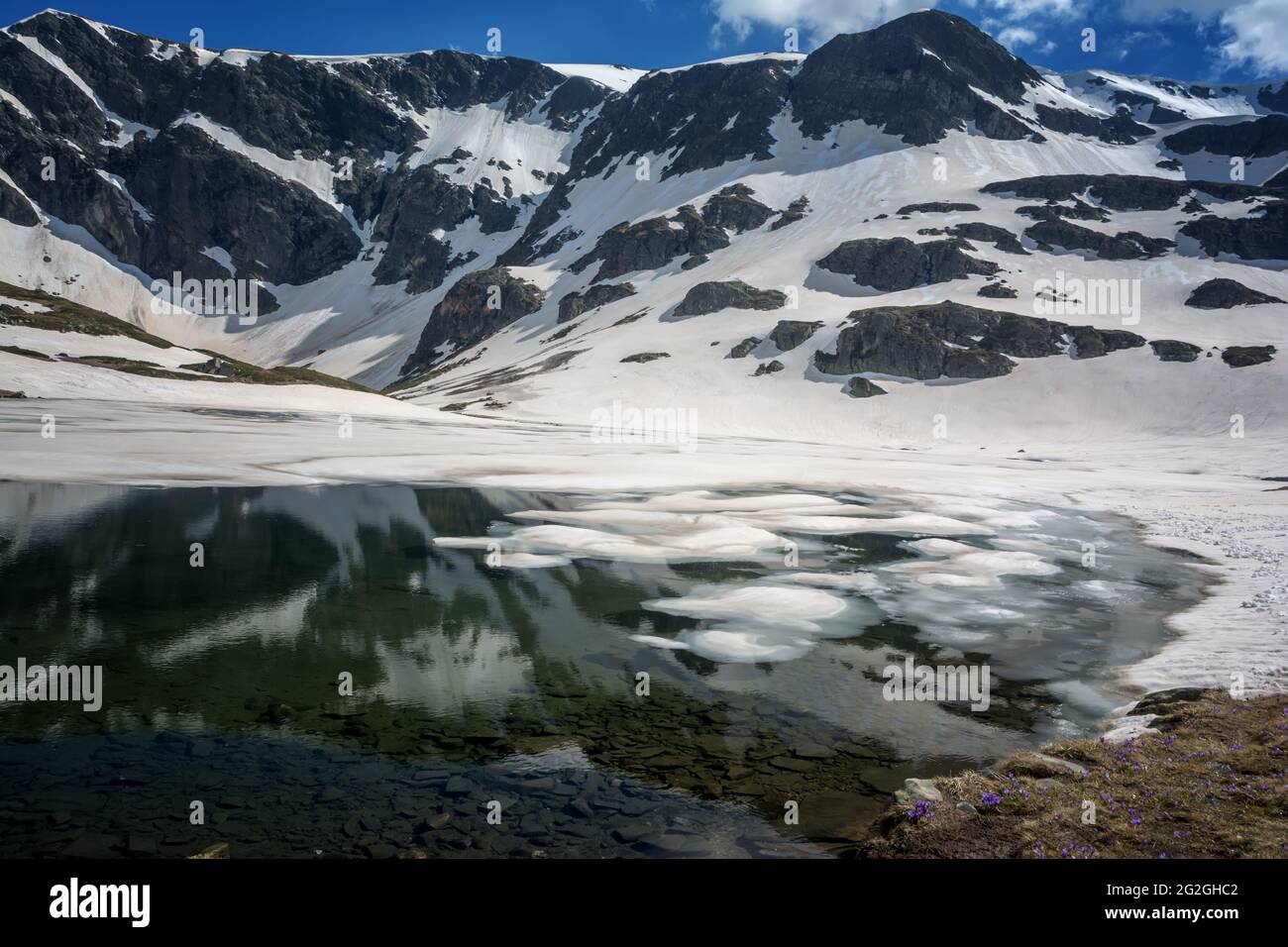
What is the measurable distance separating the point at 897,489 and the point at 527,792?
37.4 m

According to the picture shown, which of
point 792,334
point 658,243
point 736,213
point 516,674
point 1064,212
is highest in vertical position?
point 736,213

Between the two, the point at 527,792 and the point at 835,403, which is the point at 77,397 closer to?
the point at 527,792

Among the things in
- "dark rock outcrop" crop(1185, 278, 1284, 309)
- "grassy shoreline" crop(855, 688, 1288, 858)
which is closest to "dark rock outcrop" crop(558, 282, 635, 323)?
"dark rock outcrop" crop(1185, 278, 1284, 309)

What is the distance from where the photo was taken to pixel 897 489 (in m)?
42.8

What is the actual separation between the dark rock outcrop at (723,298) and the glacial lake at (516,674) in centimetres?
11864

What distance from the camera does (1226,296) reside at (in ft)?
384

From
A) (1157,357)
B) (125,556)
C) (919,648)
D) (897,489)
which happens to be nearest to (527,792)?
(919,648)

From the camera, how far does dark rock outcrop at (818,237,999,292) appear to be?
136500mm

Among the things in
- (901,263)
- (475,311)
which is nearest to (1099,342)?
(901,263)

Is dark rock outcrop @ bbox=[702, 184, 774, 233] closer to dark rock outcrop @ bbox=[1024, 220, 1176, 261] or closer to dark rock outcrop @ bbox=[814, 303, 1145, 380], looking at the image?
dark rock outcrop @ bbox=[1024, 220, 1176, 261]

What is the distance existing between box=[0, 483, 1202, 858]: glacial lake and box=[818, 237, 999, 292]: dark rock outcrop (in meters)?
123

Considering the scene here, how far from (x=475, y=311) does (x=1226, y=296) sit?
498ft

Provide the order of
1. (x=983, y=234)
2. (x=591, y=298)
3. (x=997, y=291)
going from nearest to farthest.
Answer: (x=997, y=291) → (x=983, y=234) → (x=591, y=298)

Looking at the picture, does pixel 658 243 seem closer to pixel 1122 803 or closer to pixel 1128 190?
pixel 1128 190
